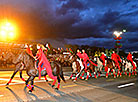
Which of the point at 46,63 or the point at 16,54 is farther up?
the point at 16,54

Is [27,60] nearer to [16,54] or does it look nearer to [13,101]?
[16,54]

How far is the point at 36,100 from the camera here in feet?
19.6

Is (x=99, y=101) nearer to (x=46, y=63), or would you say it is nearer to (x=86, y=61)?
(x=46, y=63)

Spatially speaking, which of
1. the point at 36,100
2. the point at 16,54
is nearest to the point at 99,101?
the point at 36,100

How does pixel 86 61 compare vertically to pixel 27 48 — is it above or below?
below

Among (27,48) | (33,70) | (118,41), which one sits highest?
(118,41)

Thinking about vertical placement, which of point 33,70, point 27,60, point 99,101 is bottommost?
point 99,101

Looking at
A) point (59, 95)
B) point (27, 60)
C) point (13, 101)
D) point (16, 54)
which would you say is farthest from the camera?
point (16, 54)

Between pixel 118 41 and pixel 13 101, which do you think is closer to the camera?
pixel 13 101

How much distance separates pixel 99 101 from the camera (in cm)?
614

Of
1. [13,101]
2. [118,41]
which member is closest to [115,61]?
[118,41]

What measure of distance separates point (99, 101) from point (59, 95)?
199cm

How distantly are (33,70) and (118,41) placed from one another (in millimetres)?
17687

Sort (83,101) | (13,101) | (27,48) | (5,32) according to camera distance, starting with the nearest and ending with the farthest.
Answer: (13,101) < (83,101) < (27,48) < (5,32)
